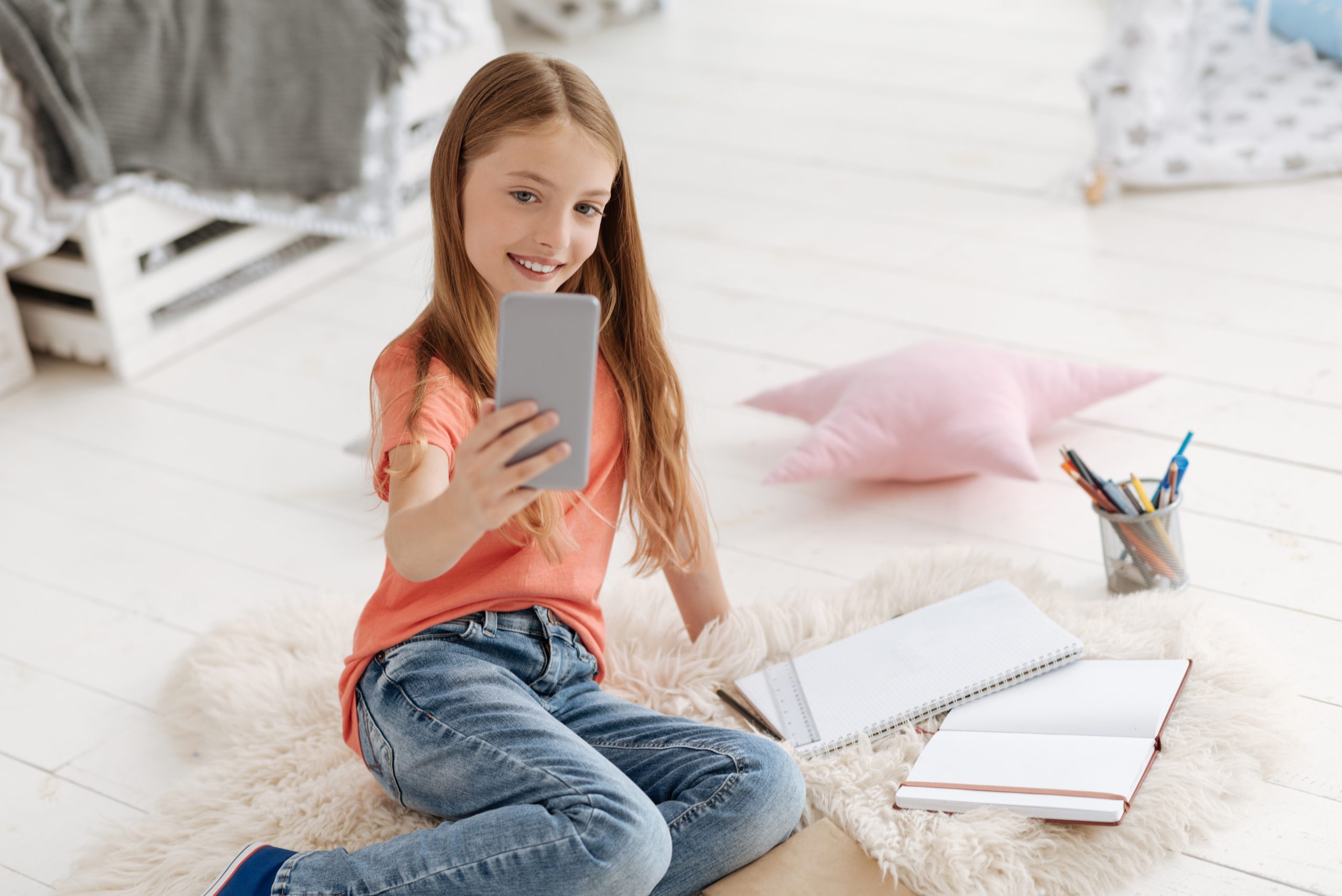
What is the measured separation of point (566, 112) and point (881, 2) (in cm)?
259

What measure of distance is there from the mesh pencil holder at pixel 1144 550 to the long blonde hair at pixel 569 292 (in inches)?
16.9

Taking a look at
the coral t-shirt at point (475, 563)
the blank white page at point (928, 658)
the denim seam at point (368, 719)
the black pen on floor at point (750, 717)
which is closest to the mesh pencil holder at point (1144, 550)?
the blank white page at point (928, 658)

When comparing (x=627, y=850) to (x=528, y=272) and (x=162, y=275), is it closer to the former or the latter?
(x=528, y=272)

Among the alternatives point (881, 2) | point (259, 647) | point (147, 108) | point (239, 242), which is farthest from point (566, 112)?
point (881, 2)

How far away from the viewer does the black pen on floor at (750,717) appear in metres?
1.18

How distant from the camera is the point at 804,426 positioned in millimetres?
1749

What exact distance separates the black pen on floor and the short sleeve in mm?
366

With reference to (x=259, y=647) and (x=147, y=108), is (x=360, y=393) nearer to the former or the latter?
(x=147, y=108)

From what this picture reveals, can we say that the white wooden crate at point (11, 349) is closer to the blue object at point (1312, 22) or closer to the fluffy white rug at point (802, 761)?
the fluffy white rug at point (802, 761)

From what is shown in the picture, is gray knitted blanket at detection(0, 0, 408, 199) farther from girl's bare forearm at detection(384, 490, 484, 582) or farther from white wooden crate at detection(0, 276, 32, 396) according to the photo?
girl's bare forearm at detection(384, 490, 484, 582)

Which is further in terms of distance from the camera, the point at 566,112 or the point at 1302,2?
the point at 1302,2

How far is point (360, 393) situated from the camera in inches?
74.7

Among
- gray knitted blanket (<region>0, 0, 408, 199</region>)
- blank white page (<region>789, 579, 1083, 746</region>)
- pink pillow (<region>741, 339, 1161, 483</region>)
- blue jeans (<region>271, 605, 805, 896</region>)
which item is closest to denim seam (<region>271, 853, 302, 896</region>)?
blue jeans (<region>271, 605, 805, 896</region>)

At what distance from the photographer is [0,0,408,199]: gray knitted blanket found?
177 cm
